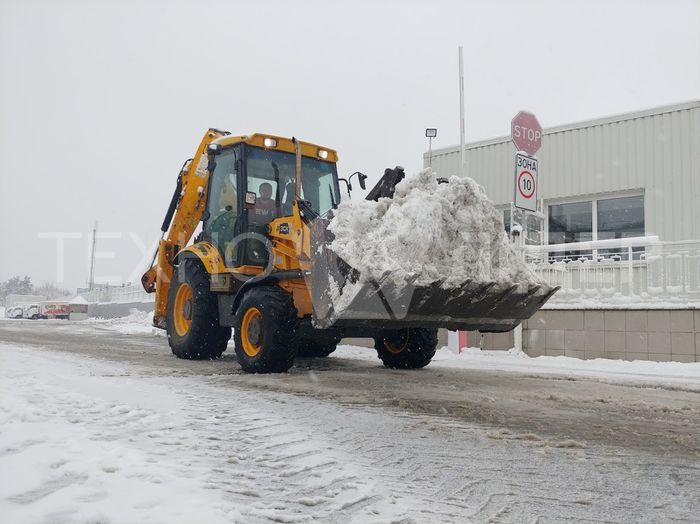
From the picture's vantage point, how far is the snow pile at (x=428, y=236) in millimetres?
6047

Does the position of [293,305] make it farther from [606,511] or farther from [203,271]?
[606,511]

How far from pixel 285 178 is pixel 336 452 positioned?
5251 millimetres

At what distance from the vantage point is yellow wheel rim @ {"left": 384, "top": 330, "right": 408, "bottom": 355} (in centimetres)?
863

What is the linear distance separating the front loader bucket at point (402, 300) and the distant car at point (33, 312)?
3413 centimetres

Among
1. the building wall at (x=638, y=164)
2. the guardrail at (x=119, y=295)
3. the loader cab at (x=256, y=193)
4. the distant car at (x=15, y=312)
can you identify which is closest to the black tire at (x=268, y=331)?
the loader cab at (x=256, y=193)

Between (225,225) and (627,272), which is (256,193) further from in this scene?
(627,272)

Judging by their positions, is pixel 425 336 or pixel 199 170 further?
pixel 199 170

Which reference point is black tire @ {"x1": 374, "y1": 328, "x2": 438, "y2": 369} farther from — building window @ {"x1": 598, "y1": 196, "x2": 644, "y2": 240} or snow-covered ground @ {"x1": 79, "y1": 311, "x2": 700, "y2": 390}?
building window @ {"x1": 598, "y1": 196, "x2": 644, "y2": 240}

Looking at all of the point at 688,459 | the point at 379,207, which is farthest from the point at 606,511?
the point at 379,207

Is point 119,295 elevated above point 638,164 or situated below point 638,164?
below

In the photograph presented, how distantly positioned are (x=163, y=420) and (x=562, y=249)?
863 centimetres

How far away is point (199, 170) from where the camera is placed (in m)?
9.63

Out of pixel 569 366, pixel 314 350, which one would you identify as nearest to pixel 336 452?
pixel 314 350

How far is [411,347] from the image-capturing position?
8.56 m
